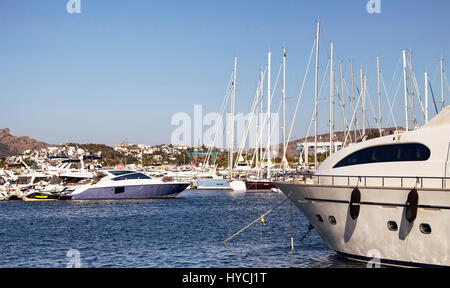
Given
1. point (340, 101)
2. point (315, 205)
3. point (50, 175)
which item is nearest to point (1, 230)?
point (315, 205)

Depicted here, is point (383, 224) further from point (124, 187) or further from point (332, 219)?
point (124, 187)

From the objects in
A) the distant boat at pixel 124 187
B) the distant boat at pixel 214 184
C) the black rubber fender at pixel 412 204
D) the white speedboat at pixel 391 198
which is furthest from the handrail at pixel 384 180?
the distant boat at pixel 214 184

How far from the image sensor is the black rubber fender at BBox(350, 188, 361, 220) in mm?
20156

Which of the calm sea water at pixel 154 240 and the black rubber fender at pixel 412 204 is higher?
the black rubber fender at pixel 412 204

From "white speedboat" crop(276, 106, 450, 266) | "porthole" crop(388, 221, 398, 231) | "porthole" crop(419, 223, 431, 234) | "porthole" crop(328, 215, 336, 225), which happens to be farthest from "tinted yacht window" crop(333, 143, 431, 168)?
"porthole" crop(419, 223, 431, 234)

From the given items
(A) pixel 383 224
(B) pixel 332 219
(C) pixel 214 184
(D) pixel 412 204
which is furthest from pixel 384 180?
(C) pixel 214 184

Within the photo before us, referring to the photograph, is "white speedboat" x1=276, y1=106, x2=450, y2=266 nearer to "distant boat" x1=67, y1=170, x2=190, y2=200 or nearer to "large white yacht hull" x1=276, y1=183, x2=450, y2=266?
"large white yacht hull" x1=276, y1=183, x2=450, y2=266

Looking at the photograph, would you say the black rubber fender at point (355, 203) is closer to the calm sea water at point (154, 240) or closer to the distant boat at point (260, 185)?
the calm sea water at point (154, 240)

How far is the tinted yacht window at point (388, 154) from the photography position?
20.1 m

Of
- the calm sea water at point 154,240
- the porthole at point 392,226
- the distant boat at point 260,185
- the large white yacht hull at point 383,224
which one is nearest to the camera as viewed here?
the large white yacht hull at point 383,224

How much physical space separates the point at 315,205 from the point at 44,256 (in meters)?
13.6

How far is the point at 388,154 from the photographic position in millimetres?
20875

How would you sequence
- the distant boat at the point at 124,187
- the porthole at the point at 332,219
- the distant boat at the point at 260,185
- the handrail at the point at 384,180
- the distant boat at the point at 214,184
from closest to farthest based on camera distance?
1. the handrail at the point at 384,180
2. the porthole at the point at 332,219
3. the distant boat at the point at 124,187
4. the distant boat at the point at 260,185
5. the distant boat at the point at 214,184

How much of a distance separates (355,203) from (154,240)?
15315 millimetres
